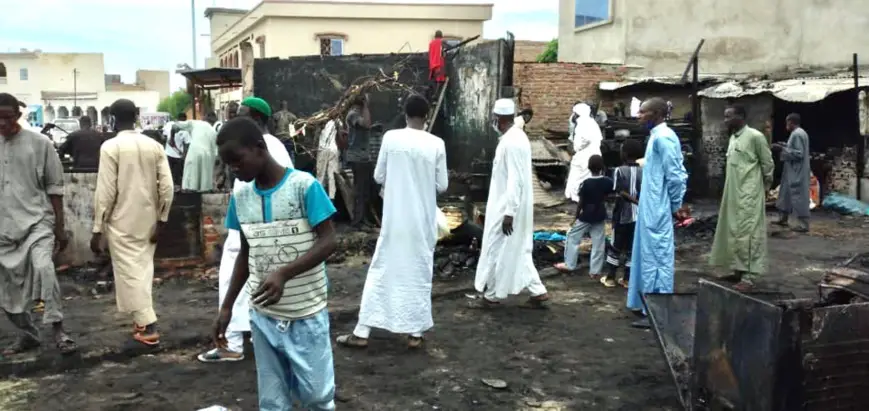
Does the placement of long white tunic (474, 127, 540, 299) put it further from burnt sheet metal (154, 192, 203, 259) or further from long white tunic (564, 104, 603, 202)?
long white tunic (564, 104, 603, 202)

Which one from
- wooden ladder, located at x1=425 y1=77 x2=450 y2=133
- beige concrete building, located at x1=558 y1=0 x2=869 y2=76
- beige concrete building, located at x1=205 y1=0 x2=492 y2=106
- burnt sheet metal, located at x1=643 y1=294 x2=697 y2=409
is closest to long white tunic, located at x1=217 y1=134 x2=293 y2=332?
burnt sheet metal, located at x1=643 y1=294 x2=697 y2=409

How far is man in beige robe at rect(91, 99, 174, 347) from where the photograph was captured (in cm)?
479

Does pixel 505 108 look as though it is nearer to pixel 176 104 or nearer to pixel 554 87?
pixel 554 87

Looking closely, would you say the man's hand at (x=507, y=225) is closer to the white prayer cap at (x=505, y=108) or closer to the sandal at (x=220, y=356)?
the white prayer cap at (x=505, y=108)

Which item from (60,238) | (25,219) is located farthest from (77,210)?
(25,219)

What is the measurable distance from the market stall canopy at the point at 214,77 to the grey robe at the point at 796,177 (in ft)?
35.2

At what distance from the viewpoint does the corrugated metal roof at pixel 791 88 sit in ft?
40.9

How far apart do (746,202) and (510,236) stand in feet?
7.89

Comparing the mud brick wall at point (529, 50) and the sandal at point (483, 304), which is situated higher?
the mud brick wall at point (529, 50)

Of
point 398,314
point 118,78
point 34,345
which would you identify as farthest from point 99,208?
point 118,78

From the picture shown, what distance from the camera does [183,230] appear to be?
7285 millimetres

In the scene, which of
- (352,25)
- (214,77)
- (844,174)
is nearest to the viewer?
(844,174)

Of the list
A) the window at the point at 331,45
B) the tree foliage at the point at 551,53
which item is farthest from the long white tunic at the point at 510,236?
the window at the point at 331,45

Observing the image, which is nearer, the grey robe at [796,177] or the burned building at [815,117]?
the grey robe at [796,177]
